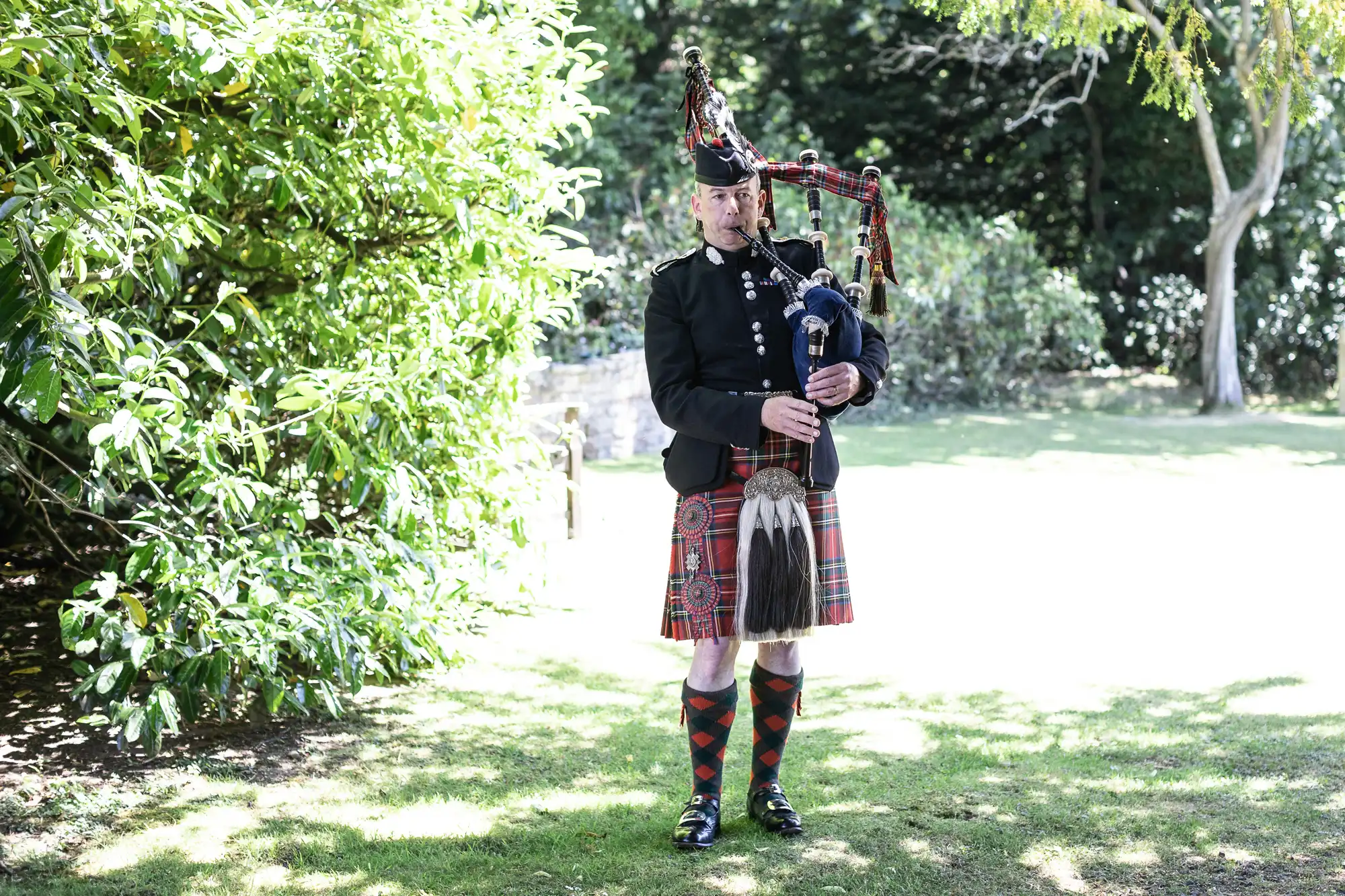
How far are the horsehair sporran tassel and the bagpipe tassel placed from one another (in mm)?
452

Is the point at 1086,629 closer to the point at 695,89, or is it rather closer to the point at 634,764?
the point at 634,764

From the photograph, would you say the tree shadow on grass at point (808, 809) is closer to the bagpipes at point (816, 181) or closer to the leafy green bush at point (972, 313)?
the bagpipes at point (816, 181)

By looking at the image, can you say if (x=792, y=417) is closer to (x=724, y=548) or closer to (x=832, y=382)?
(x=832, y=382)

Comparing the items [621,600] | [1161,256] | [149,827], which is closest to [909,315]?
[1161,256]

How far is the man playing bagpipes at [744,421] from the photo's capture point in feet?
10.1

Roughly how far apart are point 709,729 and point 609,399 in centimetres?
747

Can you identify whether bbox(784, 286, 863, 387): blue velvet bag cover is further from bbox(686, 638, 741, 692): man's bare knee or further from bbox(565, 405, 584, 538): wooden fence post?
bbox(565, 405, 584, 538): wooden fence post

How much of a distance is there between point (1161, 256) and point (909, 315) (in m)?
4.57

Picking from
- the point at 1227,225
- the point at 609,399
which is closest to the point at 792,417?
the point at 609,399

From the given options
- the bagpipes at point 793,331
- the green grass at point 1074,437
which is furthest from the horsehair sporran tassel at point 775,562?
the green grass at point 1074,437

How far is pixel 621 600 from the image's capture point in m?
5.95

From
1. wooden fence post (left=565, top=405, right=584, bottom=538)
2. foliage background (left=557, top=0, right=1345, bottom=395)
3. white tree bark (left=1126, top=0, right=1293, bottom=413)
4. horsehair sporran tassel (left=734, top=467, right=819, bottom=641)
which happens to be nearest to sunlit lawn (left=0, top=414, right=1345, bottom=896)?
wooden fence post (left=565, top=405, right=584, bottom=538)

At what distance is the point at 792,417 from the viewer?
2.96 meters

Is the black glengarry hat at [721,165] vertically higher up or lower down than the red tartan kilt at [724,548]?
higher up
